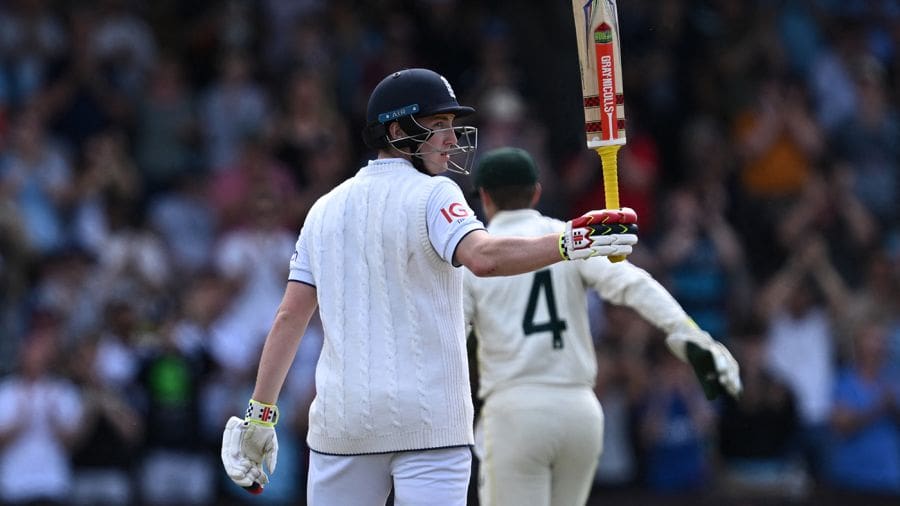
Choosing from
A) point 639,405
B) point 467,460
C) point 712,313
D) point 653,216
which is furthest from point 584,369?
point 653,216

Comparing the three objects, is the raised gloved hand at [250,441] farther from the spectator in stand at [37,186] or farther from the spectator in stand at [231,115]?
the spectator in stand at [231,115]

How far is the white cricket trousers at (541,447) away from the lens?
6.55 meters

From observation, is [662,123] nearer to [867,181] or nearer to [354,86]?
[867,181]

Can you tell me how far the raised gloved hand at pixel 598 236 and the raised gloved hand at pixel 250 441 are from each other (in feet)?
4.69

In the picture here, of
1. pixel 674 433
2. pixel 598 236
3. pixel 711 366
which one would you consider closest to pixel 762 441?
pixel 674 433

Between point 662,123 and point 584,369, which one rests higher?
point 662,123

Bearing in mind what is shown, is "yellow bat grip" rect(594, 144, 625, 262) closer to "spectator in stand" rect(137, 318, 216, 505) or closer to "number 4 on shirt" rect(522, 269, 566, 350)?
"number 4 on shirt" rect(522, 269, 566, 350)

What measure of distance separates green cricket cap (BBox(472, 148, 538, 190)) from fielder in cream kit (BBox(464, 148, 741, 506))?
11mm

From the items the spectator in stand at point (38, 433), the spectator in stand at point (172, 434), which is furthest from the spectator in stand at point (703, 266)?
the spectator in stand at point (38, 433)

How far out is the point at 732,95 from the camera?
1377 cm

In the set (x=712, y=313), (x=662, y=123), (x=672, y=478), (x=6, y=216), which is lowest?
(x=672, y=478)

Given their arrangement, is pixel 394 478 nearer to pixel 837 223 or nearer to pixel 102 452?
pixel 102 452

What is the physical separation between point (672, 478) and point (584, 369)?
4727 millimetres

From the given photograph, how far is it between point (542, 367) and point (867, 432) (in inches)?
224
